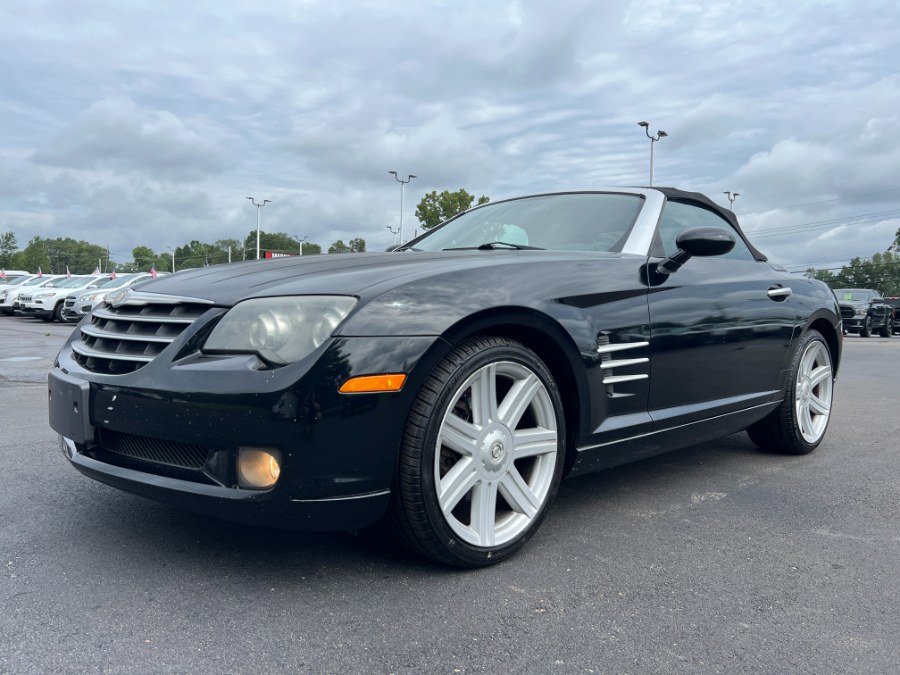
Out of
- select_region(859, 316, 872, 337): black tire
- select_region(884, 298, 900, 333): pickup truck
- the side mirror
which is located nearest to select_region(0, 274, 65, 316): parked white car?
the side mirror

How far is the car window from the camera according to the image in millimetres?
3505

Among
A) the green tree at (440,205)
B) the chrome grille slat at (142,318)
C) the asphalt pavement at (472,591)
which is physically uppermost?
the green tree at (440,205)

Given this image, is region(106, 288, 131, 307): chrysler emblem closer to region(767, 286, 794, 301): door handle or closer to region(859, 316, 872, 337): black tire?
region(767, 286, 794, 301): door handle

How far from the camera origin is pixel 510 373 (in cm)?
258

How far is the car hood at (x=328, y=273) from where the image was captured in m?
2.37

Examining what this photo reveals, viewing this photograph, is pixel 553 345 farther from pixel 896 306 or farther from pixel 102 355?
pixel 896 306

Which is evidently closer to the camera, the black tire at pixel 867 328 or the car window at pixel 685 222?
the car window at pixel 685 222

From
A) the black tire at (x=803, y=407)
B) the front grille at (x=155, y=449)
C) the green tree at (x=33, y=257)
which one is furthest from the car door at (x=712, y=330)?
the green tree at (x=33, y=257)

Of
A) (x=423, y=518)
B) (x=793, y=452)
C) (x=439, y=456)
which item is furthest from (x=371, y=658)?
(x=793, y=452)

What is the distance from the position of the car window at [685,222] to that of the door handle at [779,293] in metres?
0.24

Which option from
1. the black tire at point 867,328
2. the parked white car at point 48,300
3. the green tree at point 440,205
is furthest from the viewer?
the green tree at point 440,205

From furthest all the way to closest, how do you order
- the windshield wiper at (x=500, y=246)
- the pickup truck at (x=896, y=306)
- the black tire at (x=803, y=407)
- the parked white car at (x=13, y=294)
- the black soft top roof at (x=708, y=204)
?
the pickup truck at (x=896, y=306)
the parked white car at (x=13, y=294)
the black tire at (x=803, y=407)
the black soft top roof at (x=708, y=204)
the windshield wiper at (x=500, y=246)

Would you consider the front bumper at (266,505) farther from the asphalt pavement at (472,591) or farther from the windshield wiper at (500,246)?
the windshield wiper at (500,246)

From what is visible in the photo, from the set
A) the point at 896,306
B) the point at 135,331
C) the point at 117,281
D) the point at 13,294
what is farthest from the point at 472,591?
the point at 896,306
